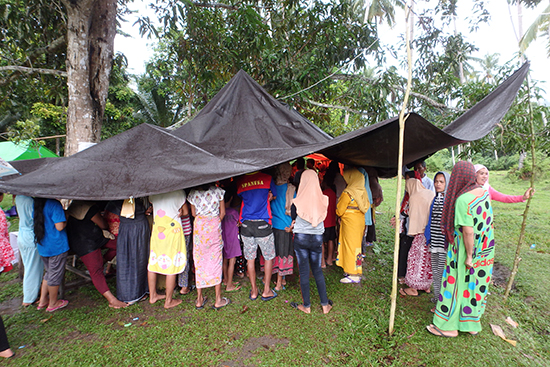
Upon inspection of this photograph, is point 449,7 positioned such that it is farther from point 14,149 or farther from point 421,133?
point 14,149

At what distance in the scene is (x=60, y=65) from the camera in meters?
5.78

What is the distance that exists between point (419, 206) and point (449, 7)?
14.7 ft

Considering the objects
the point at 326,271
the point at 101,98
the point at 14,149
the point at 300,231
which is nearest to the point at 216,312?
the point at 300,231

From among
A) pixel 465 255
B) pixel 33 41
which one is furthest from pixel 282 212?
pixel 33 41

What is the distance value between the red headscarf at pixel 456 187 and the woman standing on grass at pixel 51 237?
382cm

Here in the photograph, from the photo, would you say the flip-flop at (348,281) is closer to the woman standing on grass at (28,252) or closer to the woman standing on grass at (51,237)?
the woman standing on grass at (51,237)

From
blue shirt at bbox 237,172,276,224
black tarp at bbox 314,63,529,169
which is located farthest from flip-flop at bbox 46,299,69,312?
black tarp at bbox 314,63,529,169

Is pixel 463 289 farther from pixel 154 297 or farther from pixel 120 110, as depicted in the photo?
pixel 120 110

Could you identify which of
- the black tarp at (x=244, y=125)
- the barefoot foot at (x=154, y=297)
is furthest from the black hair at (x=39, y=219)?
the black tarp at (x=244, y=125)

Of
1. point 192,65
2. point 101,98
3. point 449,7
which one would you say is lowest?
point 101,98

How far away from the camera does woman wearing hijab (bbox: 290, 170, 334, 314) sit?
9.45 ft

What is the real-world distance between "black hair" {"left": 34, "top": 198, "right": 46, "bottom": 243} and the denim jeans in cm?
260

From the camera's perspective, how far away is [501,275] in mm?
4117

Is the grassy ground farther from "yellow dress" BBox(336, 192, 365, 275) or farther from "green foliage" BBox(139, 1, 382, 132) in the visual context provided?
"green foliage" BBox(139, 1, 382, 132)
